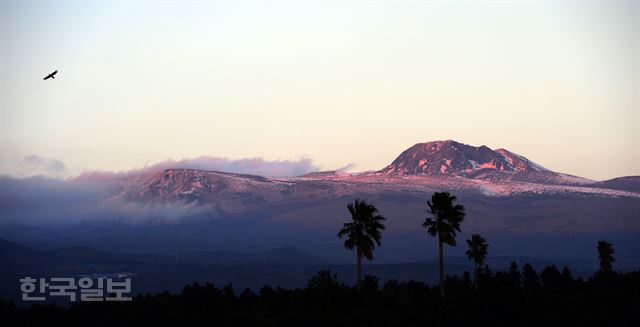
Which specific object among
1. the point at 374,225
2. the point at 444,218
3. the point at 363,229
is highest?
the point at 444,218

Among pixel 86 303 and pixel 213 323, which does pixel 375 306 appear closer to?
pixel 213 323

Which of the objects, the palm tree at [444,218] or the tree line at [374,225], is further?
the palm tree at [444,218]

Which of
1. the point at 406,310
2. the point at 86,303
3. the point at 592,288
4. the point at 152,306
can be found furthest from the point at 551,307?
the point at 86,303

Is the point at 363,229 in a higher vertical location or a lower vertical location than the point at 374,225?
lower

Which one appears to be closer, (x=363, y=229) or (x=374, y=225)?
(x=374, y=225)

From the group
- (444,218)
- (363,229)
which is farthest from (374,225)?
(444,218)

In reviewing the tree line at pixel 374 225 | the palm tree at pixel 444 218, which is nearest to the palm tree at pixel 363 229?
the tree line at pixel 374 225

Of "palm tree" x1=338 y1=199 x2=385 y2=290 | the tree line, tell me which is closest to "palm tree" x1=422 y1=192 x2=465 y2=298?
the tree line

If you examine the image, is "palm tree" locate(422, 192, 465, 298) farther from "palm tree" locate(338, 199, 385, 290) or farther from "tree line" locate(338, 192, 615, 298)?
"palm tree" locate(338, 199, 385, 290)

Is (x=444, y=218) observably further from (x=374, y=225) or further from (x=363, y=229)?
(x=363, y=229)

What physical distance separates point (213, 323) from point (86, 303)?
1842 inches

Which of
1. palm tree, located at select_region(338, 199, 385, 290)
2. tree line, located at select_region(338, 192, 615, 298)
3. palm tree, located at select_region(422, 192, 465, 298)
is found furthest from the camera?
palm tree, located at select_region(422, 192, 465, 298)

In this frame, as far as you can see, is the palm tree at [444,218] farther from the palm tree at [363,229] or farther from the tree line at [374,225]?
the palm tree at [363,229]

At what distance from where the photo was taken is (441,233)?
139125 mm
